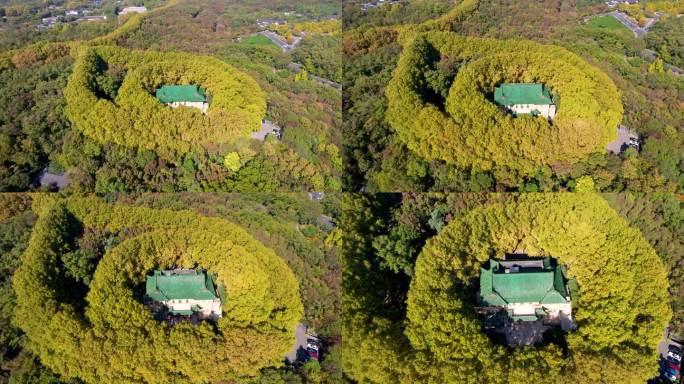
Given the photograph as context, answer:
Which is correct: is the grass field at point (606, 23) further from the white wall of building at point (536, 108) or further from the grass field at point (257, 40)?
the grass field at point (257, 40)

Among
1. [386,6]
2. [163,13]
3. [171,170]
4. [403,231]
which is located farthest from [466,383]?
[163,13]

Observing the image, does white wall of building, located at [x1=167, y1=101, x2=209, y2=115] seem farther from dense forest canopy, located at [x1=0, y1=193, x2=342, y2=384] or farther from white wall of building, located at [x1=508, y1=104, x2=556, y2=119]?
white wall of building, located at [x1=508, y1=104, x2=556, y2=119]

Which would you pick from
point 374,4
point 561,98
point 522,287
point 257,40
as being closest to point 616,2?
point 561,98

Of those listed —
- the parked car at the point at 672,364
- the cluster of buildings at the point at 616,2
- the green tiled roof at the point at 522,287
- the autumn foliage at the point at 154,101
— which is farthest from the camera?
the cluster of buildings at the point at 616,2

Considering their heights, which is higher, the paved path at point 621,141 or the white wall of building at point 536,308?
the paved path at point 621,141

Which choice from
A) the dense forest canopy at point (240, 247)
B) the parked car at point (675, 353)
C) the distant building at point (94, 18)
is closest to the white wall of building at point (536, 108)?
the dense forest canopy at point (240, 247)

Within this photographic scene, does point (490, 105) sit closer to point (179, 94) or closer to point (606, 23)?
point (606, 23)

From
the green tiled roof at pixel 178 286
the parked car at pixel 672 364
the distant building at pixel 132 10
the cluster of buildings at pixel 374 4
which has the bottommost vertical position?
the parked car at pixel 672 364

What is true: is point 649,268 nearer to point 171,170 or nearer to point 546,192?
point 546,192
